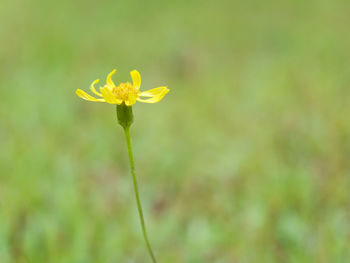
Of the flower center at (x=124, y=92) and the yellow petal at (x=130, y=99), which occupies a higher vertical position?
the flower center at (x=124, y=92)

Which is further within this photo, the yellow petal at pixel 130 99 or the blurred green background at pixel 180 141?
the blurred green background at pixel 180 141

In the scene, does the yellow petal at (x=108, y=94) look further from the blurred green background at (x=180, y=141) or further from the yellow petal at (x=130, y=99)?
the blurred green background at (x=180, y=141)

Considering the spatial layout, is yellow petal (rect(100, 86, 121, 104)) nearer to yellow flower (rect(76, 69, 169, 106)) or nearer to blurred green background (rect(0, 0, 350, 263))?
yellow flower (rect(76, 69, 169, 106))

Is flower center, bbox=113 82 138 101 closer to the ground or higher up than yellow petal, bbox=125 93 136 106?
higher up

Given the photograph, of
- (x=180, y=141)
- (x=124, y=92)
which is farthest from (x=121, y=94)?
→ (x=180, y=141)

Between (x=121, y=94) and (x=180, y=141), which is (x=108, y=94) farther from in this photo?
(x=180, y=141)

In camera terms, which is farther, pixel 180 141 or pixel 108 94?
pixel 180 141


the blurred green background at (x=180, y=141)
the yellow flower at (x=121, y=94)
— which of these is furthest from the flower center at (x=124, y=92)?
the blurred green background at (x=180, y=141)

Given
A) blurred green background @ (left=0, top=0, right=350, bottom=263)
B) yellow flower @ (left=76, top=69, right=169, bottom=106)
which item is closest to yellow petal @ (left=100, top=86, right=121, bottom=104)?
yellow flower @ (left=76, top=69, right=169, bottom=106)

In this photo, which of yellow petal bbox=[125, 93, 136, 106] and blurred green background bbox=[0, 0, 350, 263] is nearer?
yellow petal bbox=[125, 93, 136, 106]
